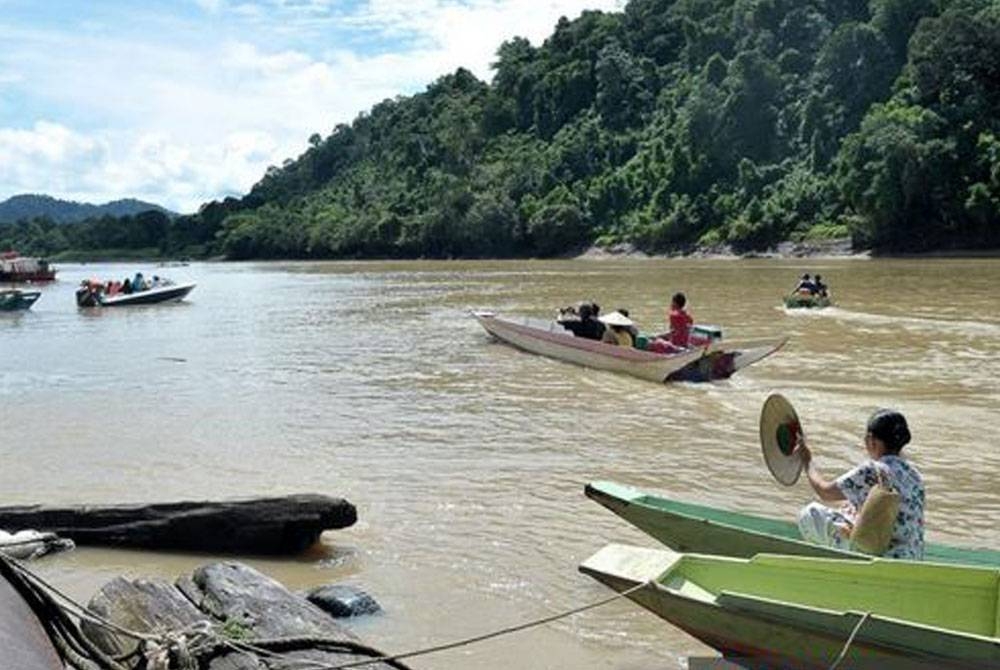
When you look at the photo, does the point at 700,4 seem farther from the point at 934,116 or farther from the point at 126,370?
the point at 126,370

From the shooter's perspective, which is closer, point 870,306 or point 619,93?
point 870,306

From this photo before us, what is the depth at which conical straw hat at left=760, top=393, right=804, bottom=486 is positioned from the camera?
664 centimetres

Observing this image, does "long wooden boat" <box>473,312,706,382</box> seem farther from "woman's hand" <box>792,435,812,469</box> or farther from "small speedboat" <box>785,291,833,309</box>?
"woman's hand" <box>792,435,812,469</box>

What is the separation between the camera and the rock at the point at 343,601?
279 inches

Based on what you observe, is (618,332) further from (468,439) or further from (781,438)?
(781,438)

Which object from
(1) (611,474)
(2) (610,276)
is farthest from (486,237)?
(1) (611,474)

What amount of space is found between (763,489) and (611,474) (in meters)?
1.66

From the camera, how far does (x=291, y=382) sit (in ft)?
62.9

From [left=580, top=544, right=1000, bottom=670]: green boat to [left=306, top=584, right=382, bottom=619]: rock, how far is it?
1.93m

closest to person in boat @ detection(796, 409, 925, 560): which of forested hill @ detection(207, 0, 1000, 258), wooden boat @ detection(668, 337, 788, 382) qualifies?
wooden boat @ detection(668, 337, 788, 382)

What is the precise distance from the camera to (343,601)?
7.12m

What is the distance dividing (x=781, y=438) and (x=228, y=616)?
11.5ft

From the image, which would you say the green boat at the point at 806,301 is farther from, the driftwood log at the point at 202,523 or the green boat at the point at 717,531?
the green boat at the point at 717,531

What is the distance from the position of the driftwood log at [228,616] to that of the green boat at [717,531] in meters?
2.20
